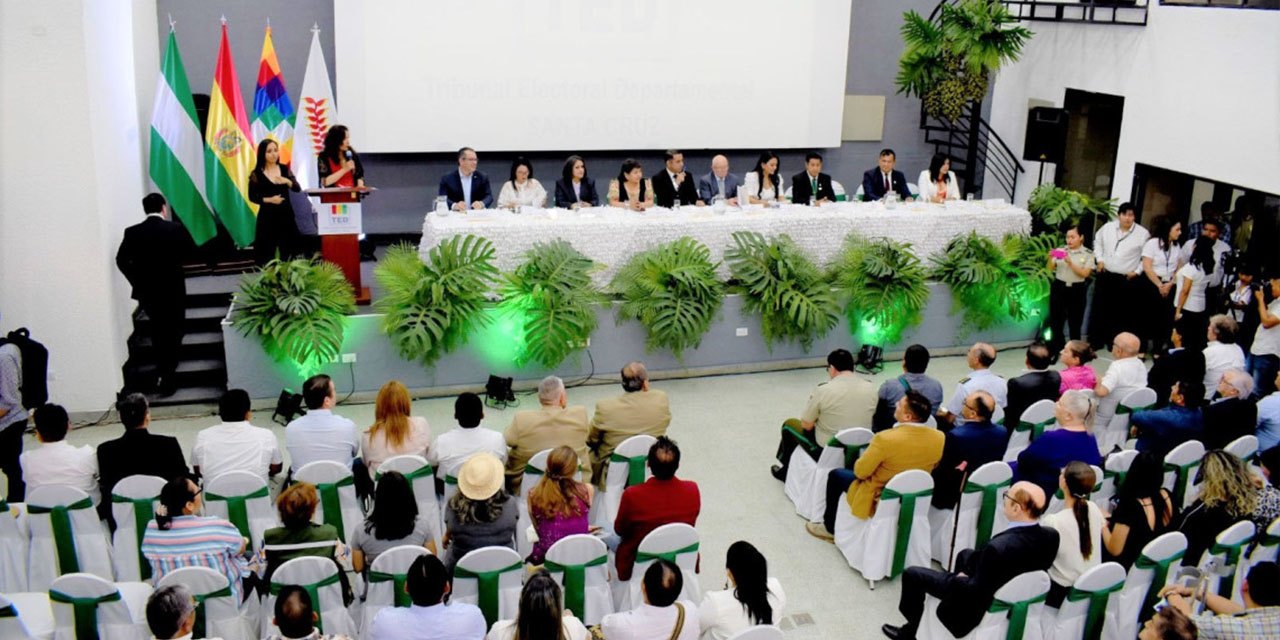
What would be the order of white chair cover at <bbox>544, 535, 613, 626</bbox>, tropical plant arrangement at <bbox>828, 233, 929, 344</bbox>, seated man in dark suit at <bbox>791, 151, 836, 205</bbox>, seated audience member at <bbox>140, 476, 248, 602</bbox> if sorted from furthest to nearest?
1. seated man in dark suit at <bbox>791, 151, 836, 205</bbox>
2. tropical plant arrangement at <bbox>828, 233, 929, 344</bbox>
3. white chair cover at <bbox>544, 535, 613, 626</bbox>
4. seated audience member at <bbox>140, 476, 248, 602</bbox>

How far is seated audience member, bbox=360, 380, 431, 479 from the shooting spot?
587 centimetres

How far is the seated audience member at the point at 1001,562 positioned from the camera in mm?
4816

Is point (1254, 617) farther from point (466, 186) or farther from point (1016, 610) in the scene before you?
point (466, 186)

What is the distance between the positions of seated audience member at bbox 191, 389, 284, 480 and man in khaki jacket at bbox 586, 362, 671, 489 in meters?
1.87

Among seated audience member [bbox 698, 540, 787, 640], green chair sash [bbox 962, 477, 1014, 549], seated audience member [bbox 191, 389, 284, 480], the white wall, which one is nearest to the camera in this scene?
seated audience member [bbox 698, 540, 787, 640]

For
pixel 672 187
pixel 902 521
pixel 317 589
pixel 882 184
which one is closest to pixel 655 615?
pixel 317 589

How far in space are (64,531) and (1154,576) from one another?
5.42m

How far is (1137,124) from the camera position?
11.8 m

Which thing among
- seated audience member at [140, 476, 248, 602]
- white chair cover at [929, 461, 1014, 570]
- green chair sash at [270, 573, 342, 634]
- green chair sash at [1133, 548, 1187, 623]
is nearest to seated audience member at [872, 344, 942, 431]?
white chair cover at [929, 461, 1014, 570]

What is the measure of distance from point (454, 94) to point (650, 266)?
3912 millimetres

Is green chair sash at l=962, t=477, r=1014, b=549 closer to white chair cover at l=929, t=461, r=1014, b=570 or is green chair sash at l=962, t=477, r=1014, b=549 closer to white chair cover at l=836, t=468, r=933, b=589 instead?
white chair cover at l=929, t=461, r=1014, b=570

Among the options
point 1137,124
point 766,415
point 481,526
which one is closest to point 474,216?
point 766,415

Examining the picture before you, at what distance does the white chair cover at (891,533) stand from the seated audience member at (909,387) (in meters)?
0.74

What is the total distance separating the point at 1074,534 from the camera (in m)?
5.05
